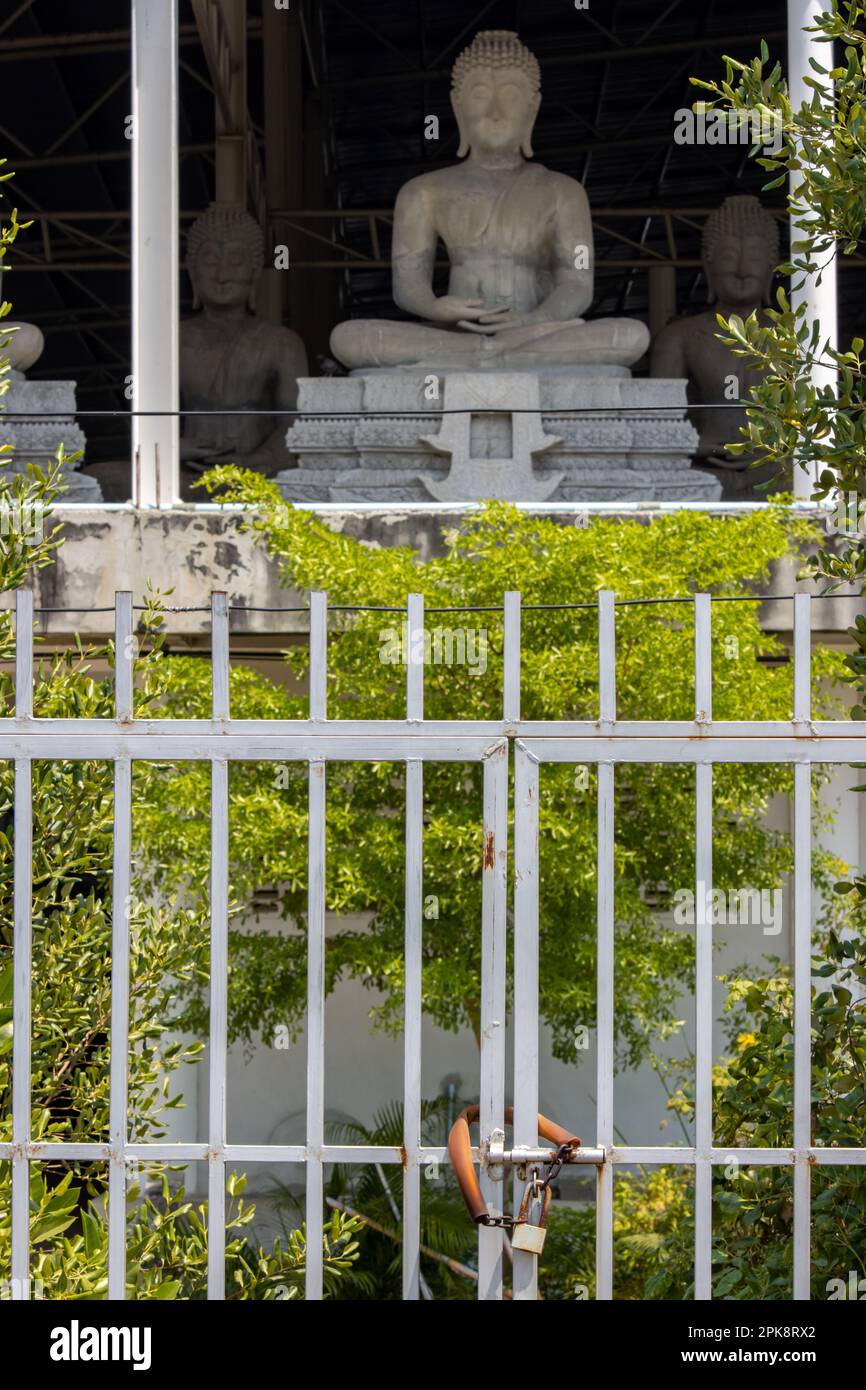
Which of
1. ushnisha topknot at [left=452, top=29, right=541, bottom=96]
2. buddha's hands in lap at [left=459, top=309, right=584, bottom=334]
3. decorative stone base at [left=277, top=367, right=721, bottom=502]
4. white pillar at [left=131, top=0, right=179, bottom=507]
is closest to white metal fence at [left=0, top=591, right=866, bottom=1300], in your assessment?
white pillar at [left=131, top=0, right=179, bottom=507]

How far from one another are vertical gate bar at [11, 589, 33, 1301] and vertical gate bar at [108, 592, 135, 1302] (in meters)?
0.15

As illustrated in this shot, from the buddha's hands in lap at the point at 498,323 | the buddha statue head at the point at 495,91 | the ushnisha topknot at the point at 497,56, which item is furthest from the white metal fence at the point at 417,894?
the ushnisha topknot at the point at 497,56

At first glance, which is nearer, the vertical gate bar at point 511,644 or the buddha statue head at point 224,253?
the vertical gate bar at point 511,644

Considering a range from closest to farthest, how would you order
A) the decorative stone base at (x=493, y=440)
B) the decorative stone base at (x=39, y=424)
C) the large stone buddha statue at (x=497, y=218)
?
1. the decorative stone base at (x=493, y=440)
2. the decorative stone base at (x=39, y=424)
3. the large stone buddha statue at (x=497, y=218)

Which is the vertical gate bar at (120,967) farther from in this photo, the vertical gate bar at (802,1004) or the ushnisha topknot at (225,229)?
the ushnisha topknot at (225,229)

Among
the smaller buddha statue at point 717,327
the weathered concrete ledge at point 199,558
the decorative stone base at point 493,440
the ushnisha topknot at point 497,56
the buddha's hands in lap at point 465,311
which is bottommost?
the weathered concrete ledge at point 199,558

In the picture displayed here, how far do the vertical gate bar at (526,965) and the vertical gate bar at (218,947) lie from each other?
539 millimetres

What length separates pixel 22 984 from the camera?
3117 mm

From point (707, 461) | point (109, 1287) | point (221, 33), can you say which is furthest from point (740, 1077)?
point (221, 33)

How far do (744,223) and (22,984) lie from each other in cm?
931

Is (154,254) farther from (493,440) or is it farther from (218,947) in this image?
(218,947)

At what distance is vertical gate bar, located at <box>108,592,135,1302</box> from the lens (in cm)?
309

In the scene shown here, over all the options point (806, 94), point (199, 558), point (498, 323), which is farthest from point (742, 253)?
point (199, 558)

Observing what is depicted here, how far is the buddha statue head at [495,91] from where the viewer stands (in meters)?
9.09
